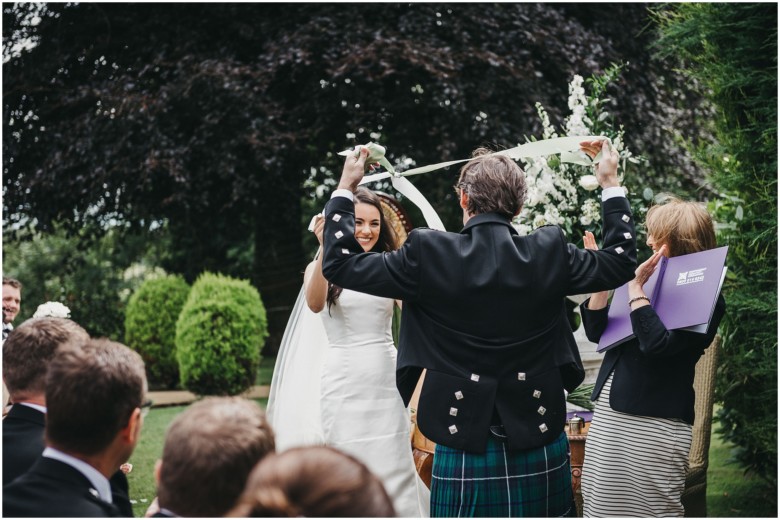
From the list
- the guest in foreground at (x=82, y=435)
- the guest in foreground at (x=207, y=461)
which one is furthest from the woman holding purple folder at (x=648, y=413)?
the guest in foreground at (x=82, y=435)

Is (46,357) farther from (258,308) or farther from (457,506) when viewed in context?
(258,308)

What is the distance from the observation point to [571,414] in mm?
4418

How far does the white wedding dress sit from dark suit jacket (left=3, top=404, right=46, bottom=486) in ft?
4.98

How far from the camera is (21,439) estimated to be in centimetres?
264

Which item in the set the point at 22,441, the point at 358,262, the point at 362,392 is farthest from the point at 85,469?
the point at 362,392

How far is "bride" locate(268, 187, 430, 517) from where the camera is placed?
383 cm

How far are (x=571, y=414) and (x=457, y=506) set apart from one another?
5.73ft

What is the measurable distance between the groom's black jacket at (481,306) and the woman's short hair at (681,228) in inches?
24.7

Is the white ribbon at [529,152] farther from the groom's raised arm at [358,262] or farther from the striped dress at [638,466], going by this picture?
the striped dress at [638,466]

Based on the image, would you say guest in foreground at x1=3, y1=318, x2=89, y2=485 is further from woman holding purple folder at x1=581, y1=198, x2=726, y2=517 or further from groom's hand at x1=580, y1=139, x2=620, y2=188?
woman holding purple folder at x1=581, y1=198, x2=726, y2=517

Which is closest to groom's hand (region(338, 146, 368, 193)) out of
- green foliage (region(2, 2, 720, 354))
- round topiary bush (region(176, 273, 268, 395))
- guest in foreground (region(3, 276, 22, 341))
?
guest in foreground (region(3, 276, 22, 341))

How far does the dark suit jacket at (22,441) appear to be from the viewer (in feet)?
8.53

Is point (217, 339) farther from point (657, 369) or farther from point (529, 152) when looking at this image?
point (657, 369)

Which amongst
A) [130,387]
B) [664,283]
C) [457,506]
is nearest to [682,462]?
[664,283]
